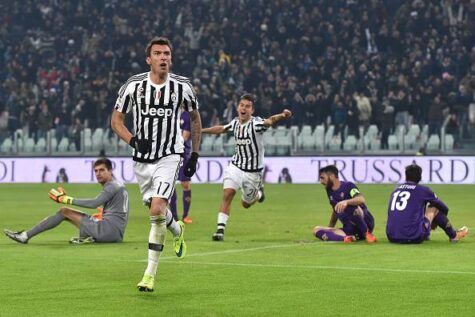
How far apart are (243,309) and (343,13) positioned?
3337 cm

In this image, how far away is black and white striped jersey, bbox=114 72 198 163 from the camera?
10.6 meters

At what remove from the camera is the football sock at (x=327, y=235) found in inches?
581

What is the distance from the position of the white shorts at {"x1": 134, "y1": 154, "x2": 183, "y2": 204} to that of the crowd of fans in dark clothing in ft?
78.2

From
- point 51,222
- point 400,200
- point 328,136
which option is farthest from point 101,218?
point 328,136

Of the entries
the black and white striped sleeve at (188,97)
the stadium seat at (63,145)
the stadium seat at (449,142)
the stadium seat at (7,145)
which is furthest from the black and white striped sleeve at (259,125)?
the stadium seat at (7,145)

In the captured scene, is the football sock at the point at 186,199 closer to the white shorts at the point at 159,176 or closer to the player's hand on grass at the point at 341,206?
the player's hand on grass at the point at 341,206

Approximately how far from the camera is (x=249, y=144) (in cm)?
1647

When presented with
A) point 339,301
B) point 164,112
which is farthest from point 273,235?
point 339,301

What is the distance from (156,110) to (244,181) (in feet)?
19.9

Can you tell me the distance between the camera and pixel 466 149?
33.1 metres

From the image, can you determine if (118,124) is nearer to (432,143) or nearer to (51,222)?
(51,222)

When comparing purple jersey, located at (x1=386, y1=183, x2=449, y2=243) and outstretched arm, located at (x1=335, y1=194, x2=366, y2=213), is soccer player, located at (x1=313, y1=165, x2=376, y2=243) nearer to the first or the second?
outstretched arm, located at (x1=335, y1=194, x2=366, y2=213)

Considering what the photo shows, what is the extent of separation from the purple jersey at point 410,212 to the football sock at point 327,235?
0.94 metres

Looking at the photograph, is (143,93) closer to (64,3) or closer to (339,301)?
(339,301)
